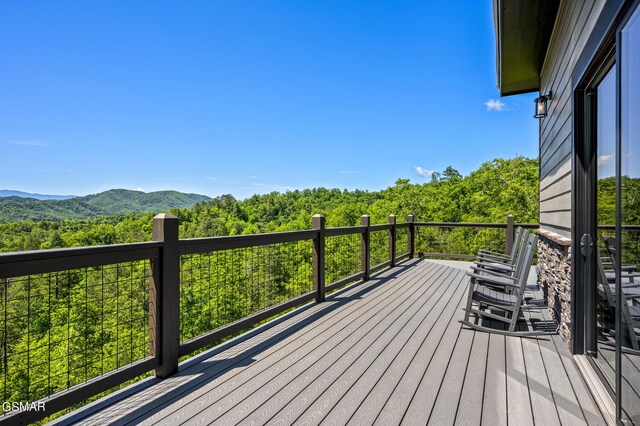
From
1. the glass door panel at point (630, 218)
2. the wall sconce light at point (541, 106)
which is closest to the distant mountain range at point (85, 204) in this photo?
the wall sconce light at point (541, 106)

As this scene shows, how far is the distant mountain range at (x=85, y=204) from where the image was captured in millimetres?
40250

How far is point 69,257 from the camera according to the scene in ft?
6.21

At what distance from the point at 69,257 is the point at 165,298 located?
693mm

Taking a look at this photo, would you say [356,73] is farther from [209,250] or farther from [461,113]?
[209,250]

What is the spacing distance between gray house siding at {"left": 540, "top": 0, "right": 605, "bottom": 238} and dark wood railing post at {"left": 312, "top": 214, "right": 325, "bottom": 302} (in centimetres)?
257

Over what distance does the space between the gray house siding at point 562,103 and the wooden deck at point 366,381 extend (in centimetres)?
130

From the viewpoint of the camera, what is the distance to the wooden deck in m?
1.94

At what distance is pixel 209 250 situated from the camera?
2.77m

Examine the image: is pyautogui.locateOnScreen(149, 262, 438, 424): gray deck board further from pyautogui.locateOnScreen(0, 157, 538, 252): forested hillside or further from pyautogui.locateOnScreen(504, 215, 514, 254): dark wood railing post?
pyautogui.locateOnScreen(504, 215, 514, 254): dark wood railing post

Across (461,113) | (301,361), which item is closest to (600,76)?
(301,361)

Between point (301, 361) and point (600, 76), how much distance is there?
2921 mm

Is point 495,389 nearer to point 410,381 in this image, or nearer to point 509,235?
point 410,381

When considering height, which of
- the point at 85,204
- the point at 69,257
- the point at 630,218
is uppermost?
the point at 85,204

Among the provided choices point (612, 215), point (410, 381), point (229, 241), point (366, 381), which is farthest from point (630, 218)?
point (229, 241)
